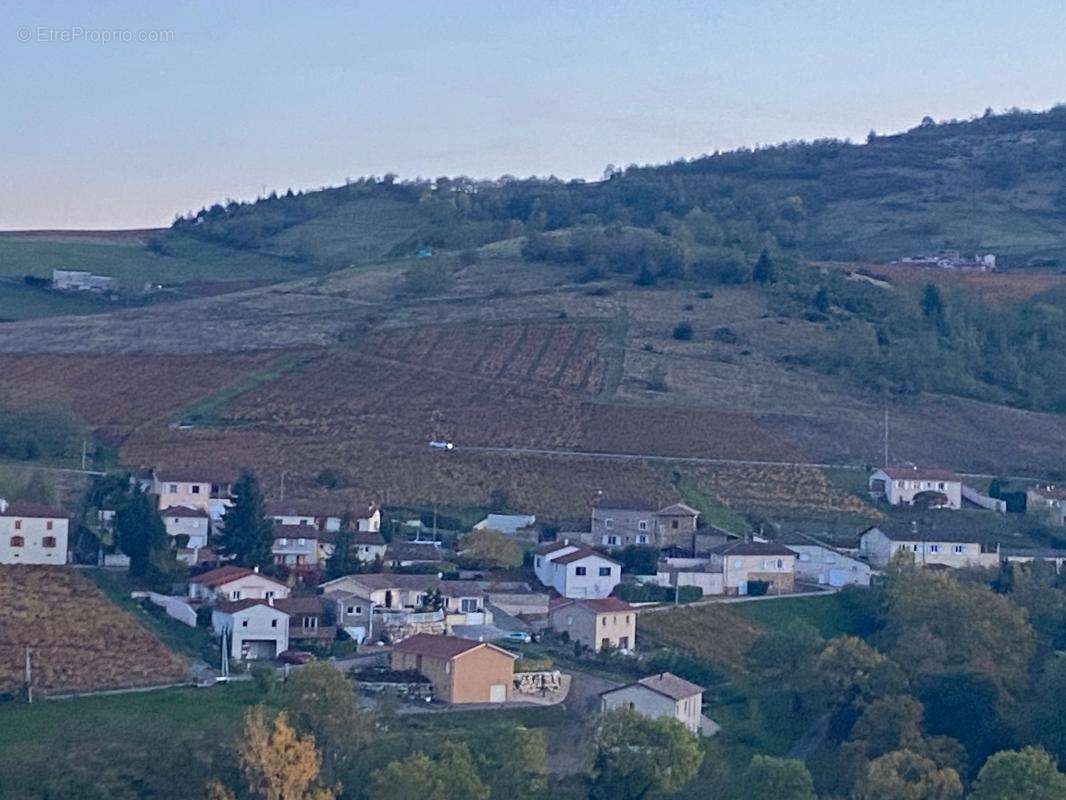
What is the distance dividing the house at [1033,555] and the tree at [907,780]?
14875 millimetres

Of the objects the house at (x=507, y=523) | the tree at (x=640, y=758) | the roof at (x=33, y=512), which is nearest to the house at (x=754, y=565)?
the house at (x=507, y=523)

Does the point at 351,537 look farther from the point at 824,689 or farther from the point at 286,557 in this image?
the point at 824,689

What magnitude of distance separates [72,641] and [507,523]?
1456cm

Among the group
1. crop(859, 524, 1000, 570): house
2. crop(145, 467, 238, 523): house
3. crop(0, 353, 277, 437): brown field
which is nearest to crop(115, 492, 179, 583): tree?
crop(145, 467, 238, 523): house

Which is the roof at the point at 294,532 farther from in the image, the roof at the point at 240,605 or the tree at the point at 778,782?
the tree at the point at 778,782

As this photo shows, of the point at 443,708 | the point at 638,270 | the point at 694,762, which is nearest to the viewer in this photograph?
the point at 694,762

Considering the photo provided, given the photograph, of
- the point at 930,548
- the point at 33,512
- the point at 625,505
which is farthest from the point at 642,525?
the point at 33,512

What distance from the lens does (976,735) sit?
3322cm

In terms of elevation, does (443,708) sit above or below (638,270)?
below

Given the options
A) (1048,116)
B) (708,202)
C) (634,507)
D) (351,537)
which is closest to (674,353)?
(634,507)

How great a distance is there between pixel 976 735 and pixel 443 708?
28.7ft

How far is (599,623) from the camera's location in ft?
124

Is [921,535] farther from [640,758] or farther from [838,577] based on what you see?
[640,758]

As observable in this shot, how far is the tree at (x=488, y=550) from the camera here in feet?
142
